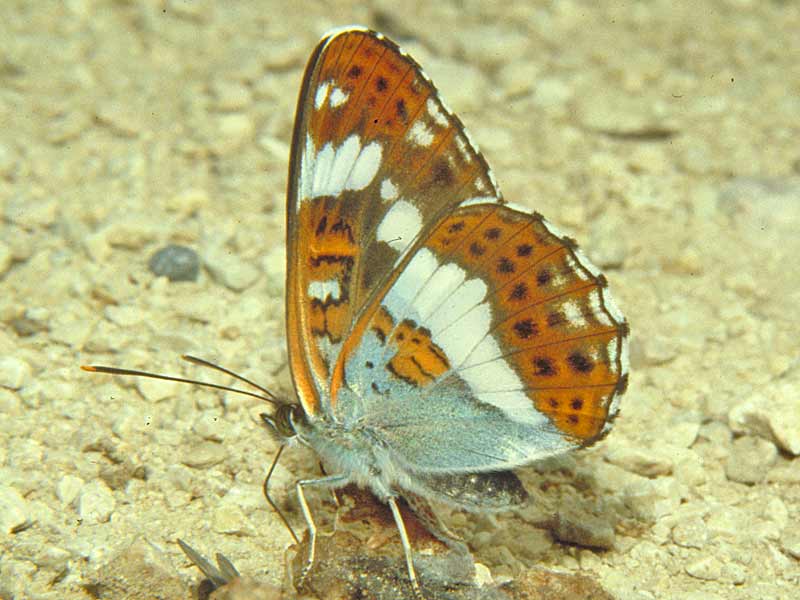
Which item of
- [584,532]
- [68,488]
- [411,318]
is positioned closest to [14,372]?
[68,488]

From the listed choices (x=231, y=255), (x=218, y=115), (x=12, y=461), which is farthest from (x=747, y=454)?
(x=218, y=115)

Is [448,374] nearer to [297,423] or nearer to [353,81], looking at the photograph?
[297,423]

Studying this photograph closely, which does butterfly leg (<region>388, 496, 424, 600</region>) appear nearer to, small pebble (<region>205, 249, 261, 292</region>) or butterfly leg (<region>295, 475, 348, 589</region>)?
butterfly leg (<region>295, 475, 348, 589</region>)

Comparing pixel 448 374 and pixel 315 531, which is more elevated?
pixel 448 374

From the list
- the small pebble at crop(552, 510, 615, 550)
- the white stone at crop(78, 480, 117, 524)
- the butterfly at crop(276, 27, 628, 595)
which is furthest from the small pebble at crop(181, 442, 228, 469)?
the small pebble at crop(552, 510, 615, 550)

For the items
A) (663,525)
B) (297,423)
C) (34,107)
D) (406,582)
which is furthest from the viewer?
(34,107)

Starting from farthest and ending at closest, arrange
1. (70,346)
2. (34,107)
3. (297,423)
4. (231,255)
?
(34,107) → (231,255) → (70,346) → (297,423)
